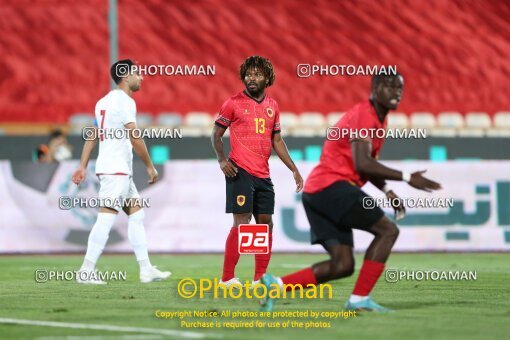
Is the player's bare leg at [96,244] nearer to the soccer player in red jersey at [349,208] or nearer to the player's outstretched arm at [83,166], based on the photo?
the player's outstretched arm at [83,166]

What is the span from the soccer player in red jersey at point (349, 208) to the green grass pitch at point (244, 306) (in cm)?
34

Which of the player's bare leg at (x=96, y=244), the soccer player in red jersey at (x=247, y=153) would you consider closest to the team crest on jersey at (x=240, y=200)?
the soccer player in red jersey at (x=247, y=153)

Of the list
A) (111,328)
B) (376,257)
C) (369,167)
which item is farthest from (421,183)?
(111,328)

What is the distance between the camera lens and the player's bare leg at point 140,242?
1106cm

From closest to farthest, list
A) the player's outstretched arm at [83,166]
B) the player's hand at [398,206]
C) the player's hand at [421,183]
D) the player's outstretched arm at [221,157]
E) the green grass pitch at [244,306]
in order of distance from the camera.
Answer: the green grass pitch at [244,306] → the player's hand at [421,183] → the player's hand at [398,206] → the player's outstretched arm at [221,157] → the player's outstretched arm at [83,166]

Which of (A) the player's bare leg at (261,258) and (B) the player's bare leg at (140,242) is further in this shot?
(B) the player's bare leg at (140,242)

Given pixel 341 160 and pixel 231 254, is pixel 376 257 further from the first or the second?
pixel 231 254

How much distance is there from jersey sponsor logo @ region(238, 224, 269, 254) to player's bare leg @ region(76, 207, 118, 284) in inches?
53.8

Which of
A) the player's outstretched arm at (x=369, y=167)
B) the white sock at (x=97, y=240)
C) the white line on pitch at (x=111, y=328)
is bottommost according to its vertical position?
the white line on pitch at (x=111, y=328)

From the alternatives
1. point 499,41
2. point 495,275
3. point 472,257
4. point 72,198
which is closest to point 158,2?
point 499,41

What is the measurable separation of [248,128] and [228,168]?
15.9 inches

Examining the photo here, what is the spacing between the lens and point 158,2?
29266 millimetres

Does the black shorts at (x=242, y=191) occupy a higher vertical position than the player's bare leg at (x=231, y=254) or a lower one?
higher

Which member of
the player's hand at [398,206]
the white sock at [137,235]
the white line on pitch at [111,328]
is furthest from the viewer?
the white sock at [137,235]
